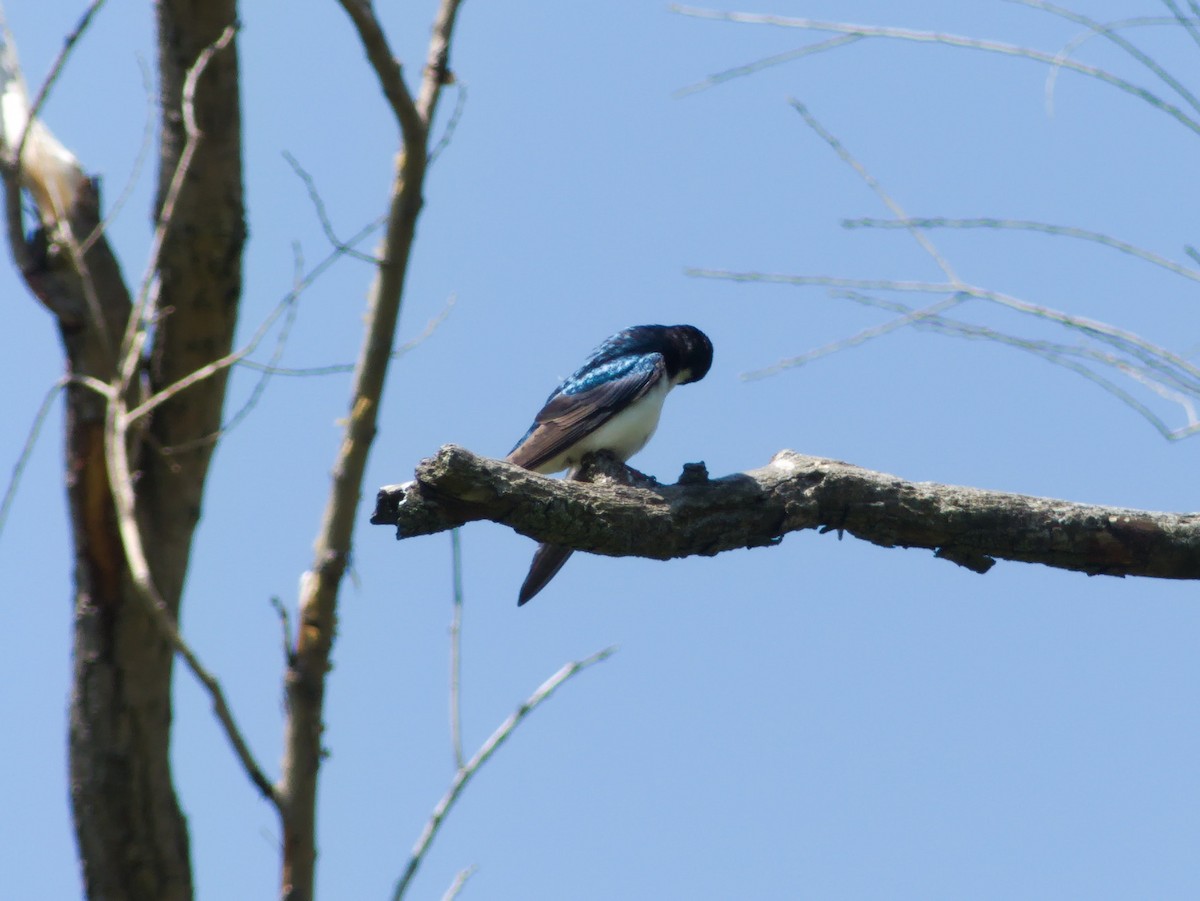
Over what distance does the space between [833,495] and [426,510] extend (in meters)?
1.45

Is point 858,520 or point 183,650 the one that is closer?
point 183,650

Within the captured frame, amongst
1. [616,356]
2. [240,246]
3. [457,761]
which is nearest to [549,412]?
[616,356]

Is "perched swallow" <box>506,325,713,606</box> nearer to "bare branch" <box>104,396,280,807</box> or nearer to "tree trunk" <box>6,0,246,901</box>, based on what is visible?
"tree trunk" <box>6,0,246,901</box>

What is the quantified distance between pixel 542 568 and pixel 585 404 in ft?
3.74

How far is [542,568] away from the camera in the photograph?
5363 mm

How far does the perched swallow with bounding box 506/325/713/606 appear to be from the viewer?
5.88 m

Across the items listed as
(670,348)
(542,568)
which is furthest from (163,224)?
(670,348)

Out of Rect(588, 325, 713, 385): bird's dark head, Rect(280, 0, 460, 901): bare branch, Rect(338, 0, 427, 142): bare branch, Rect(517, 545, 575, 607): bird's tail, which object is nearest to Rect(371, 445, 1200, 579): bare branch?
Rect(517, 545, 575, 607): bird's tail

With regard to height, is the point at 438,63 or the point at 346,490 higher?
the point at 438,63

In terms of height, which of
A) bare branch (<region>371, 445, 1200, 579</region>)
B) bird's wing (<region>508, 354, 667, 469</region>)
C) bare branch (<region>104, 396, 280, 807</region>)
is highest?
bird's wing (<region>508, 354, 667, 469</region>)

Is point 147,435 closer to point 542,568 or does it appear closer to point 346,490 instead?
point 346,490

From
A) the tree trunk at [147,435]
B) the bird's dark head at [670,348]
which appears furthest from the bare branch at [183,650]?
the bird's dark head at [670,348]

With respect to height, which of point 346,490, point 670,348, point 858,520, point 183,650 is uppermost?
point 670,348

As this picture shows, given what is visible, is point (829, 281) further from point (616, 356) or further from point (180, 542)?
point (616, 356)
